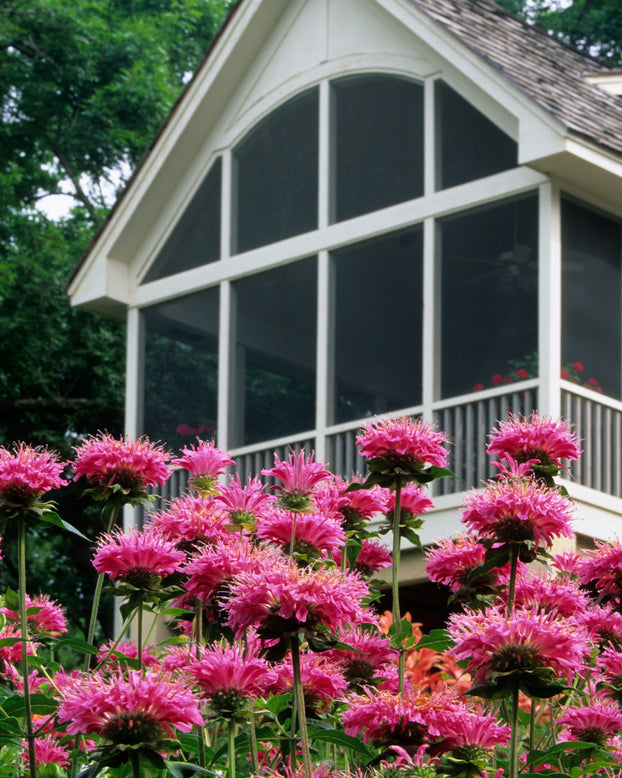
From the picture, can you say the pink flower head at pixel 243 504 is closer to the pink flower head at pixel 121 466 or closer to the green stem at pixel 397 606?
the pink flower head at pixel 121 466

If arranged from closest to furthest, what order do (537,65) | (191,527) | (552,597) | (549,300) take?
(552,597), (191,527), (549,300), (537,65)

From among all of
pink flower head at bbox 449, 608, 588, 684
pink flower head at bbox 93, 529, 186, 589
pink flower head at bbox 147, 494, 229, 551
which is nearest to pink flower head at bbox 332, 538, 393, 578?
pink flower head at bbox 147, 494, 229, 551

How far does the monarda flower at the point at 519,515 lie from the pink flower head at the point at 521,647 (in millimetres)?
431

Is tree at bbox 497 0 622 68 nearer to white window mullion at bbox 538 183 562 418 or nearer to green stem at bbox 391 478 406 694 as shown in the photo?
white window mullion at bbox 538 183 562 418

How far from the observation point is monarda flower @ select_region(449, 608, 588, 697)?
7.46 feet

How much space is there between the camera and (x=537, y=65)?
37.2ft

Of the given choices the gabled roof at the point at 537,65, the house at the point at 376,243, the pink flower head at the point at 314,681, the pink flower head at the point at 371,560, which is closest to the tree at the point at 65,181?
the house at the point at 376,243

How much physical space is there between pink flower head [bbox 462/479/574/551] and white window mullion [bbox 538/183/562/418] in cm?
661

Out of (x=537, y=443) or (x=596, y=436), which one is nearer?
(x=537, y=443)

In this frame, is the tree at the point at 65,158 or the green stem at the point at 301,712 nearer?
the green stem at the point at 301,712

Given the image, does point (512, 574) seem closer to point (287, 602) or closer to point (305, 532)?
point (305, 532)

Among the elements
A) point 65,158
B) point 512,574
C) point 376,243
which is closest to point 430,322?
point 376,243

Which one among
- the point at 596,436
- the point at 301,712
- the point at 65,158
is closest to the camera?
the point at 301,712

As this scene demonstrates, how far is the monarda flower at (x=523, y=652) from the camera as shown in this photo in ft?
7.46
